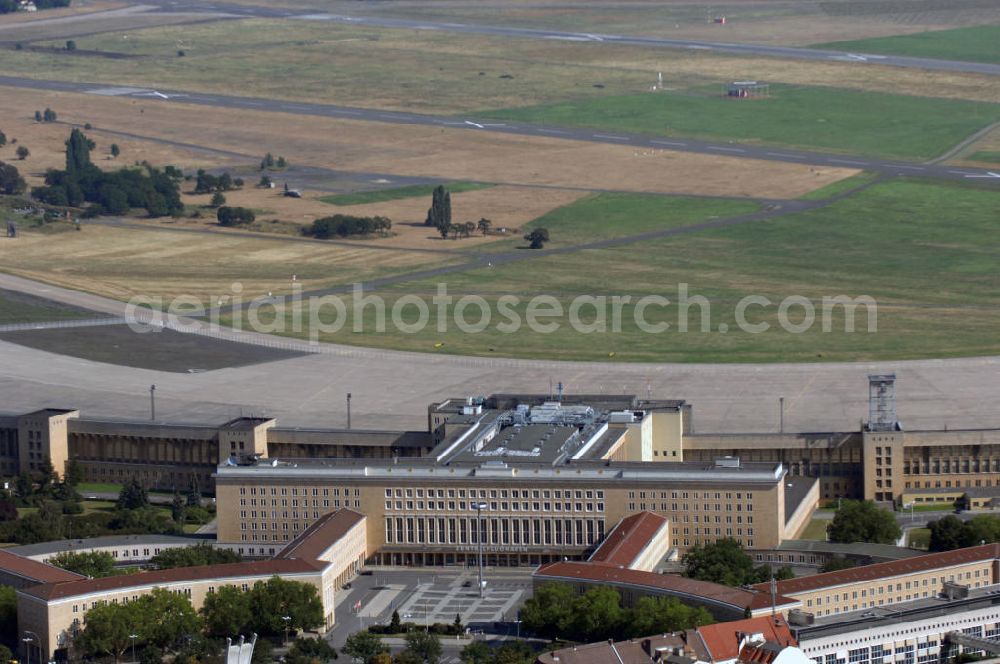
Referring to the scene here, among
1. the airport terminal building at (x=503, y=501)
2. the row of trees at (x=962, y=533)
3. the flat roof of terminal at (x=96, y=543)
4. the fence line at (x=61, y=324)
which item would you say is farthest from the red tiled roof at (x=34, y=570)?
the fence line at (x=61, y=324)

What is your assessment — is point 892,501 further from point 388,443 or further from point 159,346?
point 159,346

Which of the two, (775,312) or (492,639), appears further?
(775,312)

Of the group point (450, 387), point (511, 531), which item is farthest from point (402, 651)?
point (450, 387)

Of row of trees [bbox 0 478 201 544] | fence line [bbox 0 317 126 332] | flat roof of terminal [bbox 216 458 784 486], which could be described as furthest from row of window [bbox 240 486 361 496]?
fence line [bbox 0 317 126 332]

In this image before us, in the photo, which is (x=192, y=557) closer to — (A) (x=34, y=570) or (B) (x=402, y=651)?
(A) (x=34, y=570)

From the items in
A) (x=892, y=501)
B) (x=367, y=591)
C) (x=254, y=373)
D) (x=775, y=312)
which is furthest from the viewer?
(x=775, y=312)

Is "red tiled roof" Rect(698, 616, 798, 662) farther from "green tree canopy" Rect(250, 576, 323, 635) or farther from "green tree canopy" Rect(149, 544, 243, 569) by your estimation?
"green tree canopy" Rect(149, 544, 243, 569)

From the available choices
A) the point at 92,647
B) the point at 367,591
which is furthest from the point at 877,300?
the point at 92,647
